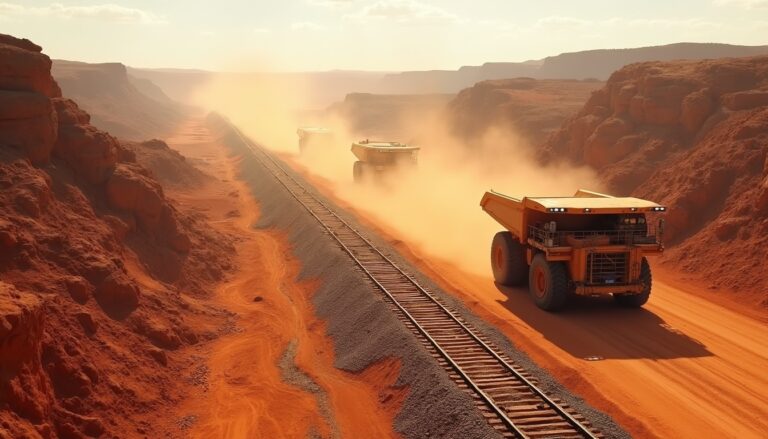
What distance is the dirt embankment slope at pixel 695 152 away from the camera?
1980 cm

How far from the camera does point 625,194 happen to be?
27.2 meters

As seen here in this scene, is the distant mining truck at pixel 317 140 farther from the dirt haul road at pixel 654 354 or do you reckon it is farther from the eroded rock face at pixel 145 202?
the dirt haul road at pixel 654 354

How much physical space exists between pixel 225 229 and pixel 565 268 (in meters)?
16.5

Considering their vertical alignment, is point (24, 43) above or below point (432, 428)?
above

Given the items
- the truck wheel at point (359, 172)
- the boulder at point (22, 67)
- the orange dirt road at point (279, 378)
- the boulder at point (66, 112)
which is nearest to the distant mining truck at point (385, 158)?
the truck wheel at point (359, 172)

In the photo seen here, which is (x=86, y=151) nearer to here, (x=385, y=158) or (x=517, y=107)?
(x=385, y=158)

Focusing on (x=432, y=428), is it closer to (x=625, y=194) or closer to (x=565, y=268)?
(x=565, y=268)

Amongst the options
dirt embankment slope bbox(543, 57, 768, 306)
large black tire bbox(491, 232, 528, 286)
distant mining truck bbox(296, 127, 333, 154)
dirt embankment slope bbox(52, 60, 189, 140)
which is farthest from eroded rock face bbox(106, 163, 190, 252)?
dirt embankment slope bbox(52, 60, 189, 140)

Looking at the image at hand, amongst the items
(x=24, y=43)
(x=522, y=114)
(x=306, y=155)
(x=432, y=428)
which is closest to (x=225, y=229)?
(x=24, y=43)

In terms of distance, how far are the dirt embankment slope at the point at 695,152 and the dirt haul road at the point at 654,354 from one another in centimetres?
205

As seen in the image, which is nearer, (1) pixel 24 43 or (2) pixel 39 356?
(2) pixel 39 356

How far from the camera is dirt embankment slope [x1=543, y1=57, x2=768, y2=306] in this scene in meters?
19.8

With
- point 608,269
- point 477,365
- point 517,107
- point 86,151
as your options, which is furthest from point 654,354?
point 517,107

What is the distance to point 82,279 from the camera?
1280 centimetres
